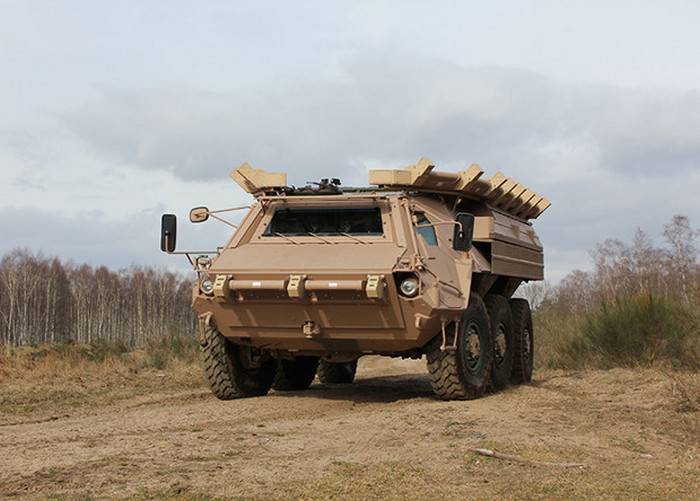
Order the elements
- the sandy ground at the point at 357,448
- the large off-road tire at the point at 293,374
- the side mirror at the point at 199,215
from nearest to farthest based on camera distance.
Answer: the sandy ground at the point at 357,448 → the side mirror at the point at 199,215 → the large off-road tire at the point at 293,374

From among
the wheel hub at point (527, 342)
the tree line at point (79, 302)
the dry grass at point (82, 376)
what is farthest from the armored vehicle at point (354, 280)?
the tree line at point (79, 302)

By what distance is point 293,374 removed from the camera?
449 inches

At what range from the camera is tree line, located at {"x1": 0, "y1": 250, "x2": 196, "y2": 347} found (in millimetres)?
59094

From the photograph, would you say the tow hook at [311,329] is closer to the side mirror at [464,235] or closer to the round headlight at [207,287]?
the round headlight at [207,287]

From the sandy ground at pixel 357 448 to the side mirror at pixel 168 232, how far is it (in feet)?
5.55

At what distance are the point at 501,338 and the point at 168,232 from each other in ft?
14.5

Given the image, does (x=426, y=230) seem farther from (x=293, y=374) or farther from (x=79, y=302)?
(x=79, y=302)

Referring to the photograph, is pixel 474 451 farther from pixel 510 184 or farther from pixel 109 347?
pixel 109 347

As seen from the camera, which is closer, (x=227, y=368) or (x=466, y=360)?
(x=466, y=360)

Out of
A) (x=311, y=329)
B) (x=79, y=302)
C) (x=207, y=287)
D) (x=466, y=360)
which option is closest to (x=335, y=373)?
(x=466, y=360)

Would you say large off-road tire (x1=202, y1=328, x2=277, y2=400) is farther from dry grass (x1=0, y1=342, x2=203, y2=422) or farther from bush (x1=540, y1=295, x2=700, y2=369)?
bush (x1=540, y1=295, x2=700, y2=369)

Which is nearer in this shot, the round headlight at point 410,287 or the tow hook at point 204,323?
the round headlight at point 410,287

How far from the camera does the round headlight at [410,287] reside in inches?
335

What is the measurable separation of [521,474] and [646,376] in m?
6.61
